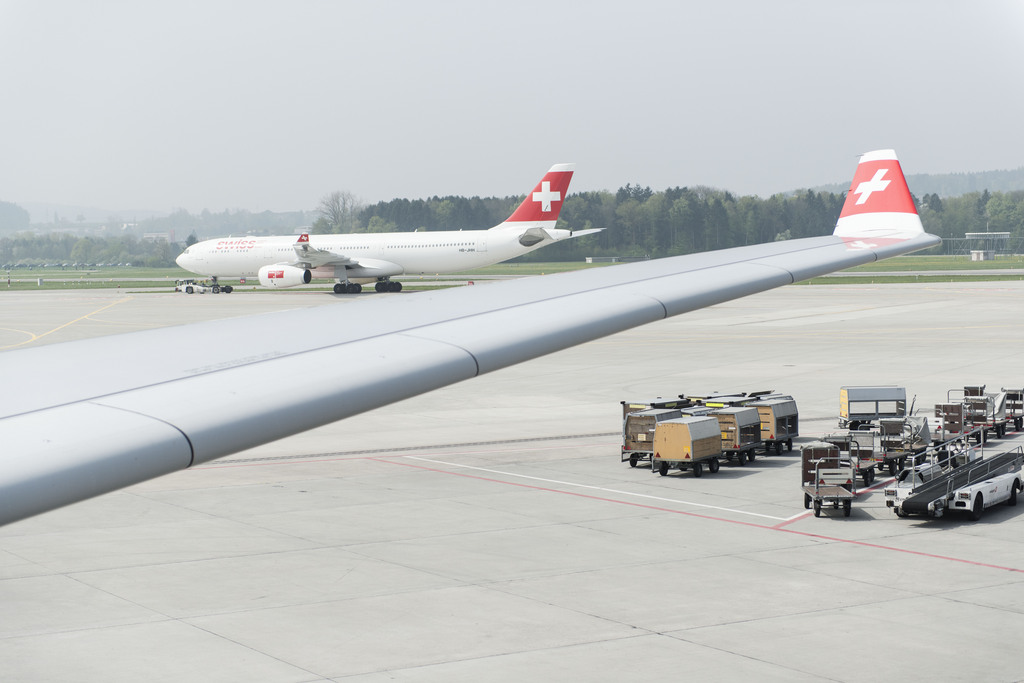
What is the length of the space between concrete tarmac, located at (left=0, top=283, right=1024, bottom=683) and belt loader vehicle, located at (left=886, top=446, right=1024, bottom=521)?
1.03 feet

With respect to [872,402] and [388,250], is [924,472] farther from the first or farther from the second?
[388,250]

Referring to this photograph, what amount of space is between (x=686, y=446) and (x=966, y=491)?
5.84m

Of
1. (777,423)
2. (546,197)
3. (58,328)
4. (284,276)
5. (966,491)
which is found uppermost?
(546,197)

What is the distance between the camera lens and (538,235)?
3189 inches

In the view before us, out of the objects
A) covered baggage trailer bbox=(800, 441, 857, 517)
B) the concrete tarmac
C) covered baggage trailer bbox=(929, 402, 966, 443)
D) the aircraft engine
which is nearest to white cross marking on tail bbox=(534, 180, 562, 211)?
the aircraft engine

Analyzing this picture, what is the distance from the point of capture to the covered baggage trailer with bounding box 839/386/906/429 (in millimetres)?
25875

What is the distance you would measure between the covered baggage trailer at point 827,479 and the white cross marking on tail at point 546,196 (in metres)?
65.6

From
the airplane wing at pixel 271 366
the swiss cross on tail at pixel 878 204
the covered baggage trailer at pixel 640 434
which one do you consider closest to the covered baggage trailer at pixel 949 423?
the covered baggage trailer at pixel 640 434

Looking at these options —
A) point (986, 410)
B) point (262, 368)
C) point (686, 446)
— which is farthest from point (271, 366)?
point (986, 410)

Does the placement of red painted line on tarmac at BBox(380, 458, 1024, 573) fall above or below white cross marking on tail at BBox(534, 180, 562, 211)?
below

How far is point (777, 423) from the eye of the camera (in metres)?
24.5

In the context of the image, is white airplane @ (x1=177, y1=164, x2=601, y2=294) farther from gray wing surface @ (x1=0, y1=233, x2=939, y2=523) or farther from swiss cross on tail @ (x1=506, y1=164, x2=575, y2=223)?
gray wing surface @ (x1=0, y1=233, x2=939, y2=523)

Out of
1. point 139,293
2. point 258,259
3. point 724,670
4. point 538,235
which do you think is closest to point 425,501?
point 724,670

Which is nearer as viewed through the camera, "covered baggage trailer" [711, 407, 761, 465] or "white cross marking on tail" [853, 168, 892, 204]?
"white cross marking on tail" [853, 168, 892, 204]
